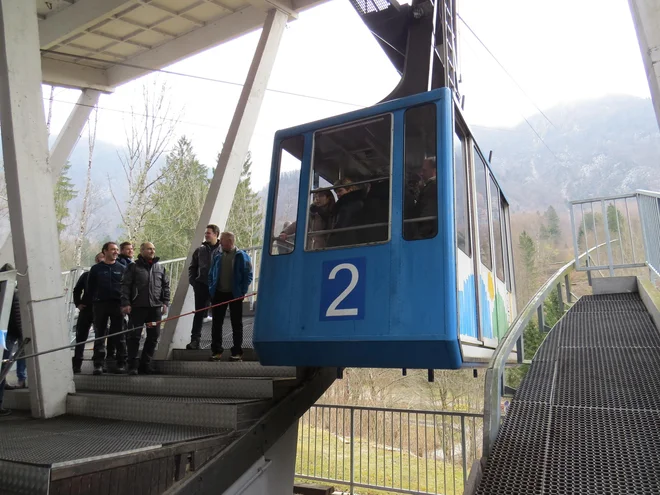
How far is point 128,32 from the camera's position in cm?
960

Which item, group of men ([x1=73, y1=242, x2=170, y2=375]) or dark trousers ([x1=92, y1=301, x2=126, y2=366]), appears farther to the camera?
dark trousers ([x1=92, y1=301, x2=126, y2=366])

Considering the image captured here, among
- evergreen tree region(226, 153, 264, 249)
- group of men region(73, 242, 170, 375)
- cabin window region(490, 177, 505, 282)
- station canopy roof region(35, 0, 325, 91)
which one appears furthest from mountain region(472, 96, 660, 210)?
group of men region(73, 242, 170, 375)

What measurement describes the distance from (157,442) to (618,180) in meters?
111

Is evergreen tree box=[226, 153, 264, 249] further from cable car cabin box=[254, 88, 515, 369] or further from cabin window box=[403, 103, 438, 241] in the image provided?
cabin window box=[403, 103, 438, 241]

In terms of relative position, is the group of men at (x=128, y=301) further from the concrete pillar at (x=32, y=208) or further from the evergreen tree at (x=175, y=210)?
the evergreen tree at (x=175, y=210)

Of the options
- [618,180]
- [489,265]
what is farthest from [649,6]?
[618,180]

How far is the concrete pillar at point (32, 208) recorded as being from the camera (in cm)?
507

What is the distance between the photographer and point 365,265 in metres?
3.76

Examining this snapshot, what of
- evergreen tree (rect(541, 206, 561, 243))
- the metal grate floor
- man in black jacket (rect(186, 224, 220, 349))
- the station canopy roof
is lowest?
the metal grate floor

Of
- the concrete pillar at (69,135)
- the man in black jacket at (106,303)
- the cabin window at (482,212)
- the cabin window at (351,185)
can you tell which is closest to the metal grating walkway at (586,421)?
the cabin window at (482,212)

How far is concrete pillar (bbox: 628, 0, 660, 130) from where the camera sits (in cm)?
362

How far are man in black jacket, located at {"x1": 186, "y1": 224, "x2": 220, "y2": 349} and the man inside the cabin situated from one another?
314 cm

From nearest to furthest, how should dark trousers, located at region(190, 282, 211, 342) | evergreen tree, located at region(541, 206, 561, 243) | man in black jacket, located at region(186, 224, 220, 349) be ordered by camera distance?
man in black jacket, located at region(186, 224, 220, 349) < dark trousers, located at region(190, 282, 211, 342) < evergreen tree, located at region(541, 206, 561, 243)

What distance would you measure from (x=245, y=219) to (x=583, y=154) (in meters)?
115
